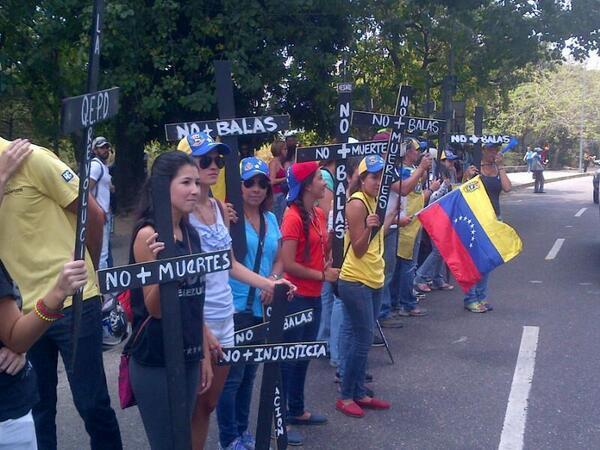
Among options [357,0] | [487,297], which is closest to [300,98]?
[357,0]

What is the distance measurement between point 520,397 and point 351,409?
1225 millimetres

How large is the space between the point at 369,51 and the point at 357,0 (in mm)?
6338

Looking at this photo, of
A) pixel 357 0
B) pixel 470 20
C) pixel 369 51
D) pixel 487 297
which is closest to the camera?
pixel 487 297

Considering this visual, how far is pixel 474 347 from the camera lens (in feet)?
23.3

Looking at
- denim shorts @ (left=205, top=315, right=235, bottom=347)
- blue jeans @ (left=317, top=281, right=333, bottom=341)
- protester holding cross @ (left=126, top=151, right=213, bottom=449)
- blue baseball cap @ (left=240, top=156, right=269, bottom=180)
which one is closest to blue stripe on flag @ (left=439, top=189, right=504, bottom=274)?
blue jeans @ (left=317, top=281, right=333, bottom=341)

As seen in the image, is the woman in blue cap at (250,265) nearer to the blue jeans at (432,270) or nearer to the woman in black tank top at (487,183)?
the woman in black tank top at (487,183)

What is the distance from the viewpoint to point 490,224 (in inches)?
307

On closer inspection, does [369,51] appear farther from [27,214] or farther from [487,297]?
[27,214]

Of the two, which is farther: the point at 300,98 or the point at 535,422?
the point at 300,98

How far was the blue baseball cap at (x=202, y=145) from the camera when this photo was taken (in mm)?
3701

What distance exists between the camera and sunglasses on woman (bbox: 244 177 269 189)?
4465 millimetres

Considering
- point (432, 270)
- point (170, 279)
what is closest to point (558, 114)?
point (432, 270)

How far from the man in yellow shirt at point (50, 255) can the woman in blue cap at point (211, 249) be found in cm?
46

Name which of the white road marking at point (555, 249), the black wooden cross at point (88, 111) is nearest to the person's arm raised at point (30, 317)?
the black wooden cross at point (88, 111)
